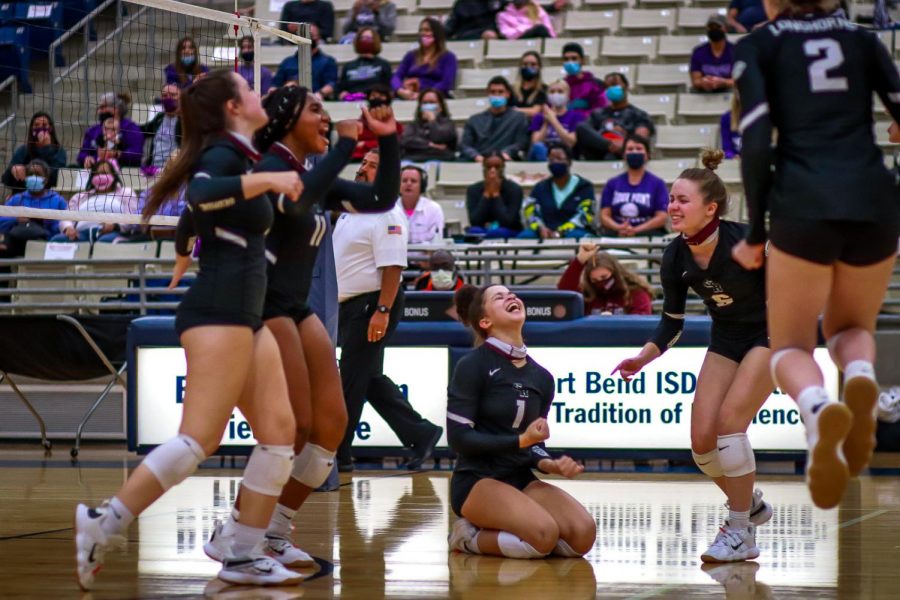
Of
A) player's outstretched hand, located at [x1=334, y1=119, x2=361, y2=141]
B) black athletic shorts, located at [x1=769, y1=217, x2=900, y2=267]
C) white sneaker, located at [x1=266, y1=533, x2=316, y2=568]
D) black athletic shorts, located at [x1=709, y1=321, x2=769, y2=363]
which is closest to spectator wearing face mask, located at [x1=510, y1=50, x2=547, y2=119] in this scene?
black athletic shorts, located at [x1=709, y1=321, x2=769, y2=363]

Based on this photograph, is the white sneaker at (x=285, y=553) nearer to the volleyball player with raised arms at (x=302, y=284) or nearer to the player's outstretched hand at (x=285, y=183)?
the volleyball player with raised arms at (x=302, y=284)

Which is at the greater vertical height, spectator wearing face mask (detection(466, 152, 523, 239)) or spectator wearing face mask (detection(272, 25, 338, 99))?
spectator wearing face mask (detection(272, 25, 338, 99))

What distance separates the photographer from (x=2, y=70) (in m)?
16.5

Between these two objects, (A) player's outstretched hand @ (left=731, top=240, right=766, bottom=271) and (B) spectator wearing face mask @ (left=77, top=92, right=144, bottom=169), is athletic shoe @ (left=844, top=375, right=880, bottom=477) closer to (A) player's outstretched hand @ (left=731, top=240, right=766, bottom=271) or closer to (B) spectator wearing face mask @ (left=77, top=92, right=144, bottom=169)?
(A) player's outstretched hand @ (left=731, top=240, right=766, bottom=271)

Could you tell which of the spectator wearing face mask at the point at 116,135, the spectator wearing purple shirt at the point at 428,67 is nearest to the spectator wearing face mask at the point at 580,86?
the spectator wearing purple shirt at the point at 428,67

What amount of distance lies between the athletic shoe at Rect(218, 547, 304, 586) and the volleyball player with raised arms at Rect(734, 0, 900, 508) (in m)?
1.90

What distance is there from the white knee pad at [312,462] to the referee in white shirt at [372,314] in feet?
9.57

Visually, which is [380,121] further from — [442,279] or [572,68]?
[572,68]

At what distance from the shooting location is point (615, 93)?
43.9ft

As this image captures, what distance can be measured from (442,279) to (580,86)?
501cm

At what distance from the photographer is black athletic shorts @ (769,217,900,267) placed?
159 inches

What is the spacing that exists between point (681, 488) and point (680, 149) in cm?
659

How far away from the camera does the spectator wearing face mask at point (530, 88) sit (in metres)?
14.3

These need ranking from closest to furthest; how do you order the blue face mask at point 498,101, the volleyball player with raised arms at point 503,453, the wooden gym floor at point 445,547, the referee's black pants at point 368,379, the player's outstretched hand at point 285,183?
the player's outstretched hand at point 285,183 → the wooden gym floor at point 445,547 → the volleyball player with raised arms at point 503,453 → the referee's black pants at point 368,379 → the blue face mask at point 498,101
